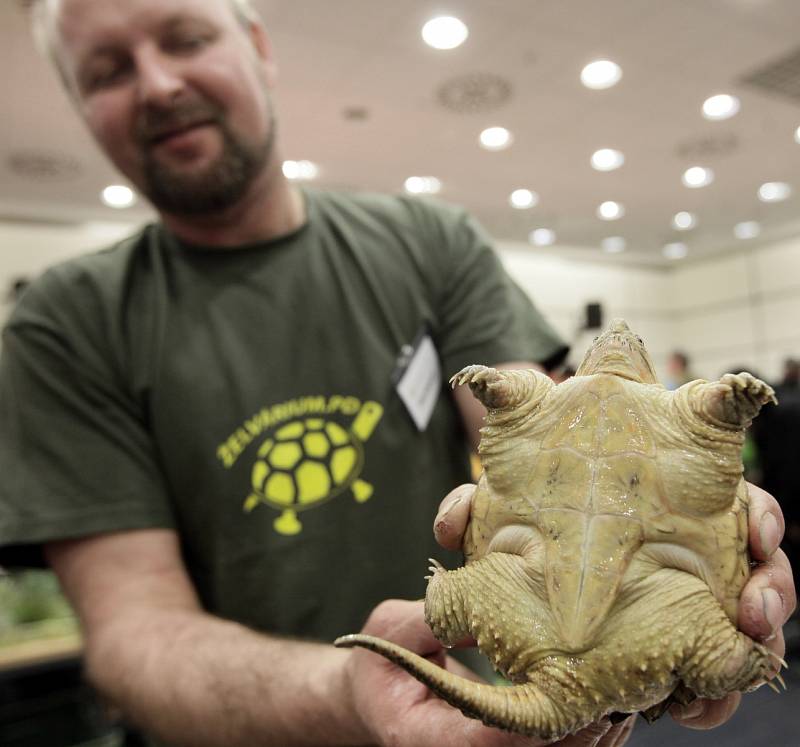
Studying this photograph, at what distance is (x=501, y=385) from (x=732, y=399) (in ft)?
0.89

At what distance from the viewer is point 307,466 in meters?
1.45

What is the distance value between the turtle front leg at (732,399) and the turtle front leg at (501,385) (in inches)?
7.3

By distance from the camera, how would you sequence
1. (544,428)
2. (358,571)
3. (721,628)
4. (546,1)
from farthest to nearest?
(546,1)
(358,571)
(544,428)
(721,628)

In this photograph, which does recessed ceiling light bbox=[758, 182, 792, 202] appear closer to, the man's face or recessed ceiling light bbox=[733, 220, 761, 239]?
recessed ceiling light bbox=[733, 220, 761, 239]

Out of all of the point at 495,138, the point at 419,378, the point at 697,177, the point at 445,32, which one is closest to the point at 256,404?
the point at 419,378

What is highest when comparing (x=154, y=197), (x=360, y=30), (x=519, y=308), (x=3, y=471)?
(x=360, y=30)

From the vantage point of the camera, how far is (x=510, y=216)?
8906 mm

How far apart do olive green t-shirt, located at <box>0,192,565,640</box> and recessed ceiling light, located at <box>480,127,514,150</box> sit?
17.4 feet

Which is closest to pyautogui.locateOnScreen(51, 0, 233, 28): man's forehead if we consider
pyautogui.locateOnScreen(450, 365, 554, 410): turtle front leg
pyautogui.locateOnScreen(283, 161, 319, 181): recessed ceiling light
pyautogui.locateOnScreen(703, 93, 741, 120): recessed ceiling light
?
pyautogui.locateOnScreen(450, 365, 554, 410): turtle front leg

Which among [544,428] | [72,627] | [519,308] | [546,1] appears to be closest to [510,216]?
[546,1]

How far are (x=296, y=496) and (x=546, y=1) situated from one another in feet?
14.4

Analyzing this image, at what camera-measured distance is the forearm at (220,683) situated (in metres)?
1.23

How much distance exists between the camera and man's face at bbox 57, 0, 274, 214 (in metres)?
1.69

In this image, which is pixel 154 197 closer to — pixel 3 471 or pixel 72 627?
pixel 3 471
